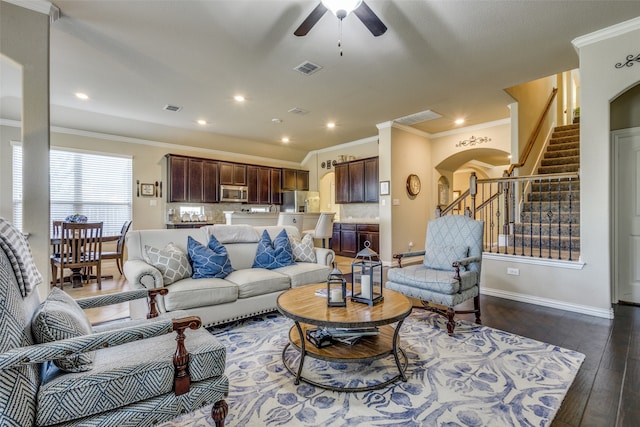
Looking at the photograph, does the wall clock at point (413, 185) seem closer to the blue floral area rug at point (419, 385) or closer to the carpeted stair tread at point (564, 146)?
the carpeted stair tread at point (564, 146)

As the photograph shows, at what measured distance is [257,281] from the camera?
298 centimetres

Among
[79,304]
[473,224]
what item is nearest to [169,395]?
[79,304]

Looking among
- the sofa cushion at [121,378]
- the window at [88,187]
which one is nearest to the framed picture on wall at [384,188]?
the sofa cushion at [121,378]

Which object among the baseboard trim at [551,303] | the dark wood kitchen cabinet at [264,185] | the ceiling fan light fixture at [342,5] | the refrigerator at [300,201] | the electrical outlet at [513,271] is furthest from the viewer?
the refrigerator at [300,201]

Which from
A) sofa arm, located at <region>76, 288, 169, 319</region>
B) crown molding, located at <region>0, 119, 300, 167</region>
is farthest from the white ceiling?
sofa arm, located at <region>76, 288, 169, 319</region>

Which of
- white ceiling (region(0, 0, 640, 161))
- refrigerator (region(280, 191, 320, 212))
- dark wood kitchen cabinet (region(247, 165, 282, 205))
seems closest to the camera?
white ceiling (region(0, 0, 640, 161))

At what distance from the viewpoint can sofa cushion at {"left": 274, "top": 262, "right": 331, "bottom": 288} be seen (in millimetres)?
3246

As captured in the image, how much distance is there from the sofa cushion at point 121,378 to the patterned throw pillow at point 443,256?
2.56m

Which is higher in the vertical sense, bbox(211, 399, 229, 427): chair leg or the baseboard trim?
bbox(211, 399, 229, 427): chair leg

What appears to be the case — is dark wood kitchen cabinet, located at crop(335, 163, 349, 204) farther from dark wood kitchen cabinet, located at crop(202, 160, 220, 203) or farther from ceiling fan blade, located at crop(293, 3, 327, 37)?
ceiling fan blade, located at crop(293, 3, 327, 37)

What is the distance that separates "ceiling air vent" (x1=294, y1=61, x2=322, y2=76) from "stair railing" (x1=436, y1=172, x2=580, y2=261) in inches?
101

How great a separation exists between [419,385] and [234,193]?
21.4 ft

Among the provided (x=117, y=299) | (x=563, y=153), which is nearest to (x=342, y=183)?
(x=563, y=153)

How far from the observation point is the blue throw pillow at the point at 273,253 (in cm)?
348
